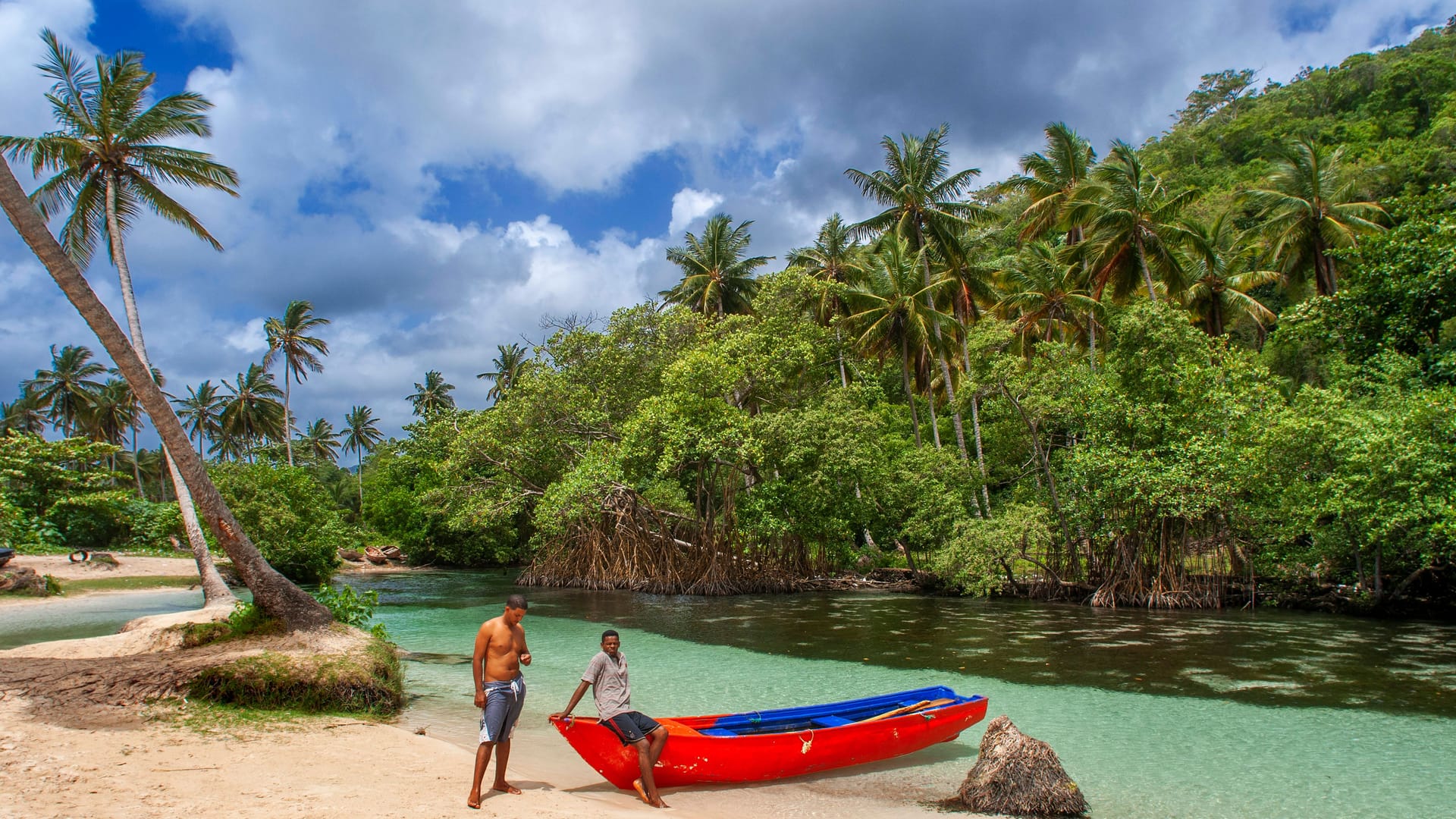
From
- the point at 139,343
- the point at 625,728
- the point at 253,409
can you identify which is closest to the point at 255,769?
the point at 625,728

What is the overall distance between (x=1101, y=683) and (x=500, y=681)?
953cm

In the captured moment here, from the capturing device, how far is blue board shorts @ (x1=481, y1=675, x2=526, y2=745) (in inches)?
245

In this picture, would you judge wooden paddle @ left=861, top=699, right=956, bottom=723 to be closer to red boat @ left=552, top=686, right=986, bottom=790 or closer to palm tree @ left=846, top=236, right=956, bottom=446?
red boat @ left=552, top=686, right=986, bottom=790

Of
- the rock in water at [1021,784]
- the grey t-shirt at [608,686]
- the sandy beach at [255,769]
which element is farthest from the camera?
the grey t-shirt at [608,686]

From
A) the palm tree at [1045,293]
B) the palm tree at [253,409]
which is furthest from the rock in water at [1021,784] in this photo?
the palm tree at [253,409]

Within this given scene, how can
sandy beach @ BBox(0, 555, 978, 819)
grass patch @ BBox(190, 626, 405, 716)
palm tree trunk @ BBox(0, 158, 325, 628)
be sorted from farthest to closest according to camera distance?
palm tree trunk @ BBox(0, 158, 325, 628), grass patch @ BBox(190, 626, 405, 716), sandy beach @ BBox(0, 555, 978, 819)

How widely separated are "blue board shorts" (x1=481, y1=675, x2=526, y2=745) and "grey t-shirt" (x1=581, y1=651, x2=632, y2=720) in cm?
66

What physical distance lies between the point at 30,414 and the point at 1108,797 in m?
70.3

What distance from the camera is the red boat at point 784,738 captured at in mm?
6895

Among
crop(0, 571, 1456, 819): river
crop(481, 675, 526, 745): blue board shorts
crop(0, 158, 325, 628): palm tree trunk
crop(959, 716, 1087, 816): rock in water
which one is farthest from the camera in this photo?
crop(0, 158, 325, 628): palm tree trunk

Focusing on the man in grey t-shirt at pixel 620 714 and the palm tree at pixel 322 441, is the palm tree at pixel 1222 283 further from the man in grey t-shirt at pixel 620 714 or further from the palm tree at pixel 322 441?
the palm tree at pixel 322 441

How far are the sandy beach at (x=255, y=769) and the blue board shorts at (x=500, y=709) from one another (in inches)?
20.3

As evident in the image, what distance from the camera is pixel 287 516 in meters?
25.2

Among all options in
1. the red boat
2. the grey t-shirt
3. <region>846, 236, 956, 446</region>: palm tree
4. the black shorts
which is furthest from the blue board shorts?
<region>846, 236, 956, 446</region>: palm tree
